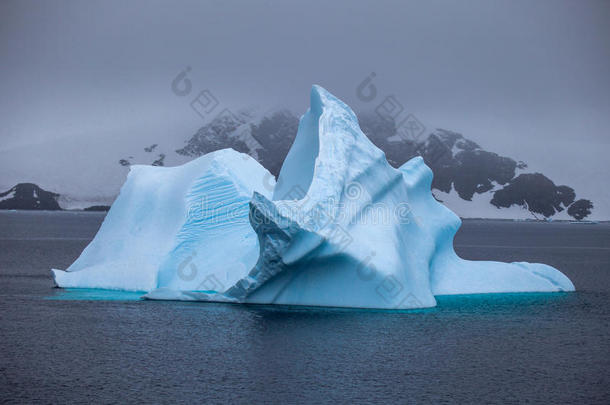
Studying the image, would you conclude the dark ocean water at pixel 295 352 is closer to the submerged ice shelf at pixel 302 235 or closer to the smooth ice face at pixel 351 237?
the smooth ice face at pixel 351 237

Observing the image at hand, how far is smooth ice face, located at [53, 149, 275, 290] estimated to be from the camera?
20.4 metres

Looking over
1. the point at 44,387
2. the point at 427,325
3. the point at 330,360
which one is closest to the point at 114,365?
the point at 44,387

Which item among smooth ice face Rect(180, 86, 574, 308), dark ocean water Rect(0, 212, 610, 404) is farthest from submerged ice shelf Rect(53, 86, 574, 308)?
dark ocean water Rect(0, 212, 610, 404)

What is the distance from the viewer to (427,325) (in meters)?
15.9

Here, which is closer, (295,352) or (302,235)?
(295,352)

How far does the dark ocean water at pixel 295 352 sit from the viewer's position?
411 inches

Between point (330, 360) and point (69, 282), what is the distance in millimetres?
11728

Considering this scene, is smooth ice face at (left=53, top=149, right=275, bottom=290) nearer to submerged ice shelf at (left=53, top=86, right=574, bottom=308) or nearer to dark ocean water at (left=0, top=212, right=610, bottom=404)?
submerged ice shelf at (left=53, top=86, right=574, bottom=308)

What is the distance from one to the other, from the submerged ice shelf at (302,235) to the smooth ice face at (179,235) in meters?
0.04

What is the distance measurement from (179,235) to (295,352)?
29.3 feet

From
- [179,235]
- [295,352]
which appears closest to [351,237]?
[295,352]

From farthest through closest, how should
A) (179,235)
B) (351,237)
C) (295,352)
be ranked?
(179,235) < (351,237) < (295,352)

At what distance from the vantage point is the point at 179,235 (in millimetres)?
20906

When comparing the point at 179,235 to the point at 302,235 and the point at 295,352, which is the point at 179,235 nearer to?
the point at 302,235
